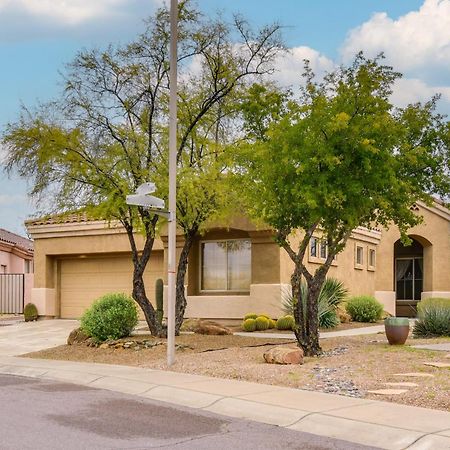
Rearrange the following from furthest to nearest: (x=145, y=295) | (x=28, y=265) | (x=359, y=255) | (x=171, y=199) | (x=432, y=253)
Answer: (x=28, y=265) < (x=432, y=253) < (x=359, y=255) < (x=145, y=295) < (x=171, y=199)

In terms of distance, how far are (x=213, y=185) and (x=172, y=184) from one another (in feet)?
13.2

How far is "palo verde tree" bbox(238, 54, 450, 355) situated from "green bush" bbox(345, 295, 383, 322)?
1055 centimetres

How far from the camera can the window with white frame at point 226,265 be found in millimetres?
25531

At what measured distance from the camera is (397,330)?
16984 millimetres

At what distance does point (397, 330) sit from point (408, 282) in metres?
20.1

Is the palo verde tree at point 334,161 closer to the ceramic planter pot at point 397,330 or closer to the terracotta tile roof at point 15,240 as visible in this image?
the ceramic planter pot at point 397,330

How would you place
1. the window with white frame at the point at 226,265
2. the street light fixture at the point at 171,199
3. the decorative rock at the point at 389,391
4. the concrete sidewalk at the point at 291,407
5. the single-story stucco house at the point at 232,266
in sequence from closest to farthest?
the concrete sidewalk at the point at 291,407 → the decorative rock at the point at 389,391 → the street light fixture at the point at 171,199 → the single-story stucco house at the point at 232,266 → the window with white frame at the point at 226,265

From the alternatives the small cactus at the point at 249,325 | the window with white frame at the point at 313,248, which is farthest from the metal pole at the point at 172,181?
the window with white frame at the point at 313,248

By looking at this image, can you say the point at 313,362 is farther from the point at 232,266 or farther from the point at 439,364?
the point at 232,266

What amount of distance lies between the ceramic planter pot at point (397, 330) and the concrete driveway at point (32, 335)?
8982 millimetres

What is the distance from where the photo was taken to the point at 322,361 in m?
14.5

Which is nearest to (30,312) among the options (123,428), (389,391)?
(389,391)

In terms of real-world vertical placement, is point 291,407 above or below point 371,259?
below

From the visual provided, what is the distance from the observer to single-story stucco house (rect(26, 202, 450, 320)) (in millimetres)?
24594
